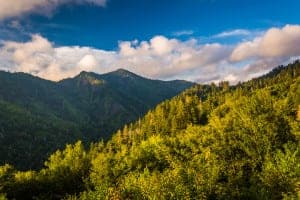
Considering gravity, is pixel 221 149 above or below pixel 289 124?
below

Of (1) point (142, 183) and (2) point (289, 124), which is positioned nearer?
(1) point (142, 183)

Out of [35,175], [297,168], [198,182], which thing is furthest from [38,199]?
[297,168]

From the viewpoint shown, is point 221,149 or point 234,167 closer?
point 234,167

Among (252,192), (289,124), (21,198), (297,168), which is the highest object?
(289,124)

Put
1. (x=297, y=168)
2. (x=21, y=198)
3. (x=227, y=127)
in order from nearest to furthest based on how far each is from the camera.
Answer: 1. (x=297, y=168)
2. (x=21, y=198)
3. (x=227, y=127)

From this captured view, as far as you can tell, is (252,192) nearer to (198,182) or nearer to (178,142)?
(198,182)

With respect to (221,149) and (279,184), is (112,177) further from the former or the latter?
(279,184)

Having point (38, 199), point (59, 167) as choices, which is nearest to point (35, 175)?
point (59, 167)

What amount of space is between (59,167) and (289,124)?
85.0 meters

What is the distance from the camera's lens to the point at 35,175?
135500 mm

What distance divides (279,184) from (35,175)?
92.8m

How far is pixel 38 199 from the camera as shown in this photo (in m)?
113

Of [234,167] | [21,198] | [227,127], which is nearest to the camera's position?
[234,167]

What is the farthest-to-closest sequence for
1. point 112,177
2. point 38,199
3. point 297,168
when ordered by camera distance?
point 112,177 → point 38,199 → point 297,168
